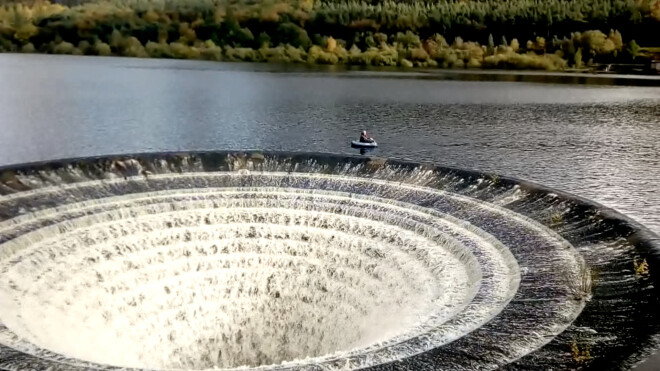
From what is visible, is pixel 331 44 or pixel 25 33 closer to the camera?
pixel 331 44

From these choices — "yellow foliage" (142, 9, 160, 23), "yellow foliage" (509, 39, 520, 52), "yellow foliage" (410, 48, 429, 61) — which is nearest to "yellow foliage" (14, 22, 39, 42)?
"yellow foliage" (142, 9, 160, 23)

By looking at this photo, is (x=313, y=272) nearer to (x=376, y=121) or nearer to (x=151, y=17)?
(x=376, y=121)

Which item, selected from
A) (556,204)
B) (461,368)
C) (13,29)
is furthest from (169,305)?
(13,29)

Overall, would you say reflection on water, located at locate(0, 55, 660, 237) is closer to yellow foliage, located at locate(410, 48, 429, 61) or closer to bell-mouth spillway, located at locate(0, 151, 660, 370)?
bell-mouth spillway, located at locate(0, 151, 660, 370)

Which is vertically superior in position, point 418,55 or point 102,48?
point 102,48

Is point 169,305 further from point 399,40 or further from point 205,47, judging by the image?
point 205,47

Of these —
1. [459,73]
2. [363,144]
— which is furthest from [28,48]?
Result: [363,144]
